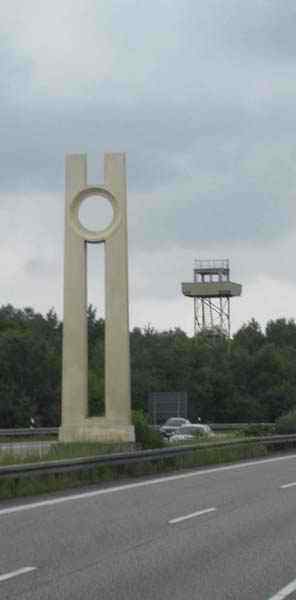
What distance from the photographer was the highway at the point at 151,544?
11039 millimetres

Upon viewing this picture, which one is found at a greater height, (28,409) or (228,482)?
(28,409)

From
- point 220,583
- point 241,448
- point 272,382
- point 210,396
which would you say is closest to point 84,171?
point 241,448

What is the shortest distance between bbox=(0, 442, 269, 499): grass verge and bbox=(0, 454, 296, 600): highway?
0.63 metres

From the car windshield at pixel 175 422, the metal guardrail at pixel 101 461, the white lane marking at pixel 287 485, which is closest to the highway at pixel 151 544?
the white lane marking at pixel 287 485

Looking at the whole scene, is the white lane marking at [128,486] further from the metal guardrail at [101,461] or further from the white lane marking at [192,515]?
the white lane marking at [192,515]

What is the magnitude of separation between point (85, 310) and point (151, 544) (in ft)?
105

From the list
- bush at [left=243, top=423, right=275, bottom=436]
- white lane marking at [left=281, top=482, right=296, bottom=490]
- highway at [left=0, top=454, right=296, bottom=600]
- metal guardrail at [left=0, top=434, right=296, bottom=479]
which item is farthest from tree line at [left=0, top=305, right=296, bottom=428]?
highway at [left=0, top=454, right=296, bottom=600]

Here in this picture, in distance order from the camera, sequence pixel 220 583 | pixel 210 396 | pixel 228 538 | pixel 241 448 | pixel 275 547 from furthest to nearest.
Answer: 1. pixel 210 396
2. pixel 241 448
3. pixel 228 538
4. pixel 275 547
5. pixel 220 583

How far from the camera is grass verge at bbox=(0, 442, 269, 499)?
2167 centimetres

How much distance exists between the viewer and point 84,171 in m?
46.9

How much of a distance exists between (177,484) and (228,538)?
33.3 feet

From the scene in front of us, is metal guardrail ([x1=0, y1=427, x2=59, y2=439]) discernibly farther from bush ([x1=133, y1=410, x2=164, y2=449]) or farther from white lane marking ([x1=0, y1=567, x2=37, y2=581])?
white lane marking ([x1=0, y1=567, x2=37, y2=581])

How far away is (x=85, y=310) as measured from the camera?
4609 centimetres

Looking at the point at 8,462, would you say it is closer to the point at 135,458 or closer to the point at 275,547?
the point at 135,458
